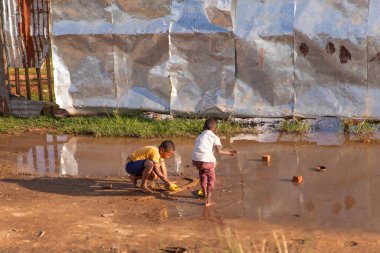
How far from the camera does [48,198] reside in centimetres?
790

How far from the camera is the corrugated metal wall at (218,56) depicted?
11.3 meters

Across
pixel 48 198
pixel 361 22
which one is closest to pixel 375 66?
pixel 361 22

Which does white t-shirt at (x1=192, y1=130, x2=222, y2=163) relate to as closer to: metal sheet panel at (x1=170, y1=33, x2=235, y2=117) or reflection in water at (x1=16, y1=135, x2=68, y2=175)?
reflection in water at (x1=16, y1=135, x2=68, y2=175)

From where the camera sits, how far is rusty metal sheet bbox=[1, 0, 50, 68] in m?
12.3

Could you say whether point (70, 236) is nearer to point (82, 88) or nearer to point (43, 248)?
point (43, 248)

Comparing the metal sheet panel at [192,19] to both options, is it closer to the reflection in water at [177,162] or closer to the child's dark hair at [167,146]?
the reflection in water at [177,162]

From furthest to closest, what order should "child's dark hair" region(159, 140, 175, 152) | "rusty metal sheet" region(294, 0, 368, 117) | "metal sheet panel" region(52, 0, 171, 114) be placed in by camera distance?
"metal sheet panel" region(52, 0, 171, 114) < "rusty metal sheet" region(294, 0, 368, 117) < "child's dark hair" region(159, 140, 175, 152)

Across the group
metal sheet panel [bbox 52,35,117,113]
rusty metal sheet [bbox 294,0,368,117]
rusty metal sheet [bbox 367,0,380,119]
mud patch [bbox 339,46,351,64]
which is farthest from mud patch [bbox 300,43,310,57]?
metal sheet panel [bbox 52,35,117,113]

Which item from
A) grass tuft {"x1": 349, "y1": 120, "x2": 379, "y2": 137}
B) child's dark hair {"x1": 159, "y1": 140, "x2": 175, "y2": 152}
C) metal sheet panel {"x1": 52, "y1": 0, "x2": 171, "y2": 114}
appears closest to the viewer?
child's dark hair {"x1": 159, "y1": 140, "x2": 175, "y2": 152}

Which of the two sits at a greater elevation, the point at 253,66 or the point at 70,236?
the point at 253,66

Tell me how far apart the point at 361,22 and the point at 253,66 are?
2.05 m

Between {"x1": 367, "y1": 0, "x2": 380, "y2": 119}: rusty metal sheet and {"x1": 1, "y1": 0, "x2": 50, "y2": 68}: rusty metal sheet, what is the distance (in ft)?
19.8

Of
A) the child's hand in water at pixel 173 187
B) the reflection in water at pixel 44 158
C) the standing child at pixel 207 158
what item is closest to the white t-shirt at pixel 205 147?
the standing child at pixel 207 158

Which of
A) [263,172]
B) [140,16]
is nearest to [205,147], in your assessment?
[263,172]
